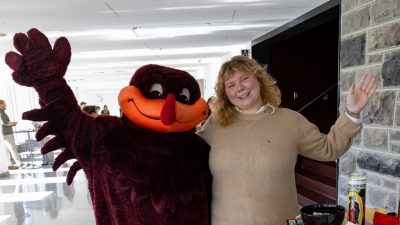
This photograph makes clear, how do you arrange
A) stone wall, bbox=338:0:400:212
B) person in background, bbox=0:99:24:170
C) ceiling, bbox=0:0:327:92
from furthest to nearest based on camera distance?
person in background, bbox=0:99:24:170
ceiling, bbox=0:0:327:92
stone wall, bbox=338:0:400:212

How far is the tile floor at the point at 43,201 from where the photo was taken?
3401 millimetres

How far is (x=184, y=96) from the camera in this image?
1.15m

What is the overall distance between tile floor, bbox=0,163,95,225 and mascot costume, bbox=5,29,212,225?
8.01 ft

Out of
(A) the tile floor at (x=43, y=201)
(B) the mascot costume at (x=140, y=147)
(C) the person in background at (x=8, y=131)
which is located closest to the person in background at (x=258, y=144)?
(B) the mascot costume at (x=140, y=147)

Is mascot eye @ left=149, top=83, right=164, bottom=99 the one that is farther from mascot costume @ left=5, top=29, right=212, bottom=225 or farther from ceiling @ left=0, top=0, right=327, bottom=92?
ceiling @ left=0, top=0, right=327, bottom=92

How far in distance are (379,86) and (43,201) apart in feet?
13.3

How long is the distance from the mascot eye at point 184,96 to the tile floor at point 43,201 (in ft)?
8.63

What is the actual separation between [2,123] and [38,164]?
4.61ft

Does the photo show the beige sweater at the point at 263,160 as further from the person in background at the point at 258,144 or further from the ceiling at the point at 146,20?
the ceiling at the point at 146,20

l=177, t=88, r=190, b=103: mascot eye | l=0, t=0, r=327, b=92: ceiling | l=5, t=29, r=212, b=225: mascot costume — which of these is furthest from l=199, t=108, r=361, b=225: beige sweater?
l=0, t=0, r=327, b=92: ceiling

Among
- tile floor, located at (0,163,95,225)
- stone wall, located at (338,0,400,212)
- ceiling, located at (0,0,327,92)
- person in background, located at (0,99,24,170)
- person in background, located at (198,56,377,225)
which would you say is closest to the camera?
person in background, located at (198,56,377,225)

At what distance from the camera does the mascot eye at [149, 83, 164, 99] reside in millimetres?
1098

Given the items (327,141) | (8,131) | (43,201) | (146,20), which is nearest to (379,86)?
(327,141)

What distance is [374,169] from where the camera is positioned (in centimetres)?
200
